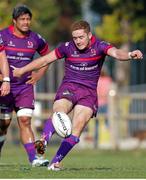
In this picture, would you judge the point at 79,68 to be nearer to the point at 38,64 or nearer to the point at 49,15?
the point at 38,64

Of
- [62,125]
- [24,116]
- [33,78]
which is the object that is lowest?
[24,116]

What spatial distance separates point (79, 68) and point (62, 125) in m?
1.22

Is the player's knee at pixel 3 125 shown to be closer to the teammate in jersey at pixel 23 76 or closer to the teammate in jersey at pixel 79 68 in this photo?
the teammate in jersey at pixel 23 76

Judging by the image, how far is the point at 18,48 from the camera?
57.6 feet

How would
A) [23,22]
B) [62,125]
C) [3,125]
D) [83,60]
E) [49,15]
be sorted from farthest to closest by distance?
1. [49,15]
2. [3,125]
3. [23,22]
4. [83,60]
5. [62,125]

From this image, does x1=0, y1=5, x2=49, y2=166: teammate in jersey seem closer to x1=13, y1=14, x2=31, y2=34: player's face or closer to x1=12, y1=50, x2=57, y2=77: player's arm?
x1=13, y1=14, x2=31, y2=34: player's face

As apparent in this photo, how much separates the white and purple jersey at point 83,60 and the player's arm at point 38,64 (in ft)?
0.36

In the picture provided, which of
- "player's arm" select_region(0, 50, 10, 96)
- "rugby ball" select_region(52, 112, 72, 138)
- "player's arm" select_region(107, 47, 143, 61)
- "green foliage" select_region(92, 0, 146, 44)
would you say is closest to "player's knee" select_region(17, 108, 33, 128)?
"player's arm" select_region(0, 50, 10, 96)

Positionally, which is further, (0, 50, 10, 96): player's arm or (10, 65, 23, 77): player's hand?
(0, 50, 10, 96): player's arm

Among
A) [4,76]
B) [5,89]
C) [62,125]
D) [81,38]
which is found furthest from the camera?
[4,76]

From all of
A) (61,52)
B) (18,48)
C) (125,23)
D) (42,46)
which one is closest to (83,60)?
(61,52)

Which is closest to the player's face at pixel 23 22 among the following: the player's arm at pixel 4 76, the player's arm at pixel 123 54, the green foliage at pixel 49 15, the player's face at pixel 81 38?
the player's arm at pixel 4 76

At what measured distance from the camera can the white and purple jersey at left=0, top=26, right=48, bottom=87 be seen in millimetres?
17531

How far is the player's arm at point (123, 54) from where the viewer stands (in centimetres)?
1569
